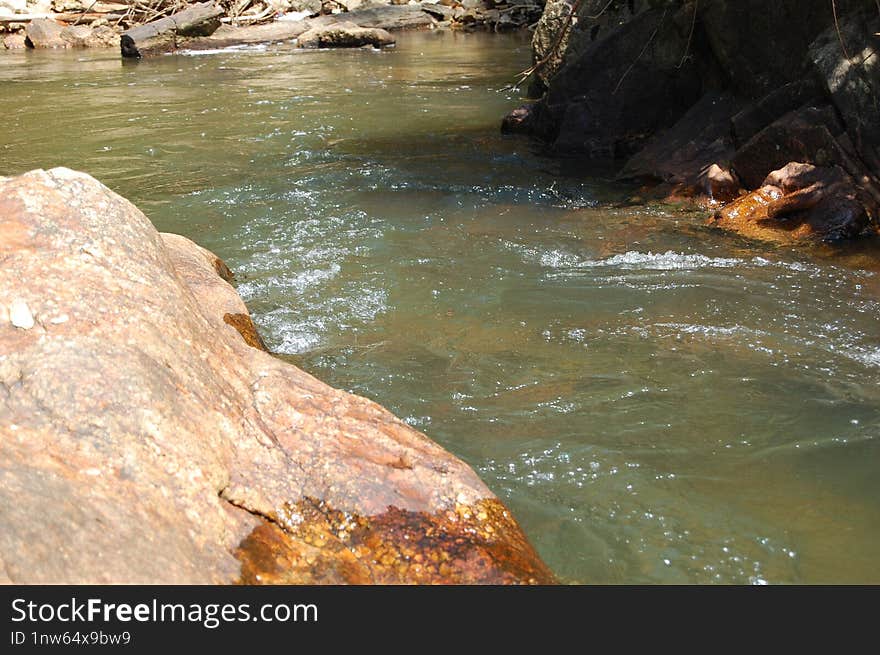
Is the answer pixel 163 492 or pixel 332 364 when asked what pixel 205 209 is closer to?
pixel 332 364

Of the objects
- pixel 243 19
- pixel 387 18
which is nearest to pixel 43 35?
pixel 243 19

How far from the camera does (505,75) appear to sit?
1577 cm

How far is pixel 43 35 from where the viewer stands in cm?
2289

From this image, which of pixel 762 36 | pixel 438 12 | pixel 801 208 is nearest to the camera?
pixel 801 208

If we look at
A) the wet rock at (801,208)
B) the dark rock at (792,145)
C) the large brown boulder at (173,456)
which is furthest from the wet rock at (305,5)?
the large brown boulder at (173,456)

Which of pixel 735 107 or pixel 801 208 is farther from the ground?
pixel 735 107

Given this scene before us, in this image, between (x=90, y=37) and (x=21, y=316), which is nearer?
(x=21, y=316)

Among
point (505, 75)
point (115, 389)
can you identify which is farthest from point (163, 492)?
point (505, 75)

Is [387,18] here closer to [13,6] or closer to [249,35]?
[249,35]

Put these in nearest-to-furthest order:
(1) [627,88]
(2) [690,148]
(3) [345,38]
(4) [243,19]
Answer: (2) [690,148]
(1) [627,88]
(3) [345,38]
(4) [243,19]

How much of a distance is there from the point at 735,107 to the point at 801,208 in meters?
2.01

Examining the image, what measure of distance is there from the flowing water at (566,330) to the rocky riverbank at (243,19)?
1231 centimetres

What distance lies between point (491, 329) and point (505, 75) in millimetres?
11612

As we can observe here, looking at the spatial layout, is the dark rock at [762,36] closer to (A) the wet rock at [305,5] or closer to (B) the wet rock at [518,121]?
(B) the wet rock at [518,121]
